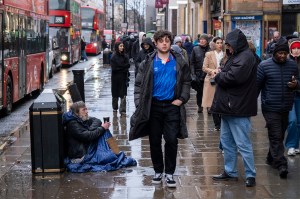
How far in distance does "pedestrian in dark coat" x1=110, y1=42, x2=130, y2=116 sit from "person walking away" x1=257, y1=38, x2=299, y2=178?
6598mm

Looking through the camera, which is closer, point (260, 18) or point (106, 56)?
point (260, 18)

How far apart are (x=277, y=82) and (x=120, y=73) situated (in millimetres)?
6851

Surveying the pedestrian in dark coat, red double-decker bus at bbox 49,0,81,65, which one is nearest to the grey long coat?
the pedestrian in dark coat

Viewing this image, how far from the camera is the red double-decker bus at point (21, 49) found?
588 inches

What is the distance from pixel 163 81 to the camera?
7566 mm

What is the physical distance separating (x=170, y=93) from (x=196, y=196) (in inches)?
47.7

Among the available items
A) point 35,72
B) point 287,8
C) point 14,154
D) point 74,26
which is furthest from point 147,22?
point 14,154

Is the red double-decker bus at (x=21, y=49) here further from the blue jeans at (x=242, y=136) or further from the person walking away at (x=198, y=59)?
the blue jeans at (x=242, y=136)

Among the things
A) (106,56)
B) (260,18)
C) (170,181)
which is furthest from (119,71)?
(106,56)

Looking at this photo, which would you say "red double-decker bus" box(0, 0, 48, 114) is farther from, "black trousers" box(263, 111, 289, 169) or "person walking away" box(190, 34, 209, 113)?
"black trousers" box(263, 111, 289, 169)

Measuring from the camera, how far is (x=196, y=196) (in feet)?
24.0

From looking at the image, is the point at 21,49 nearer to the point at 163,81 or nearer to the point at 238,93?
the point at 163,81

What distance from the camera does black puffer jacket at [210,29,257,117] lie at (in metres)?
7.55

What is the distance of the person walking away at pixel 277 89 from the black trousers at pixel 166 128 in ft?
4.52
